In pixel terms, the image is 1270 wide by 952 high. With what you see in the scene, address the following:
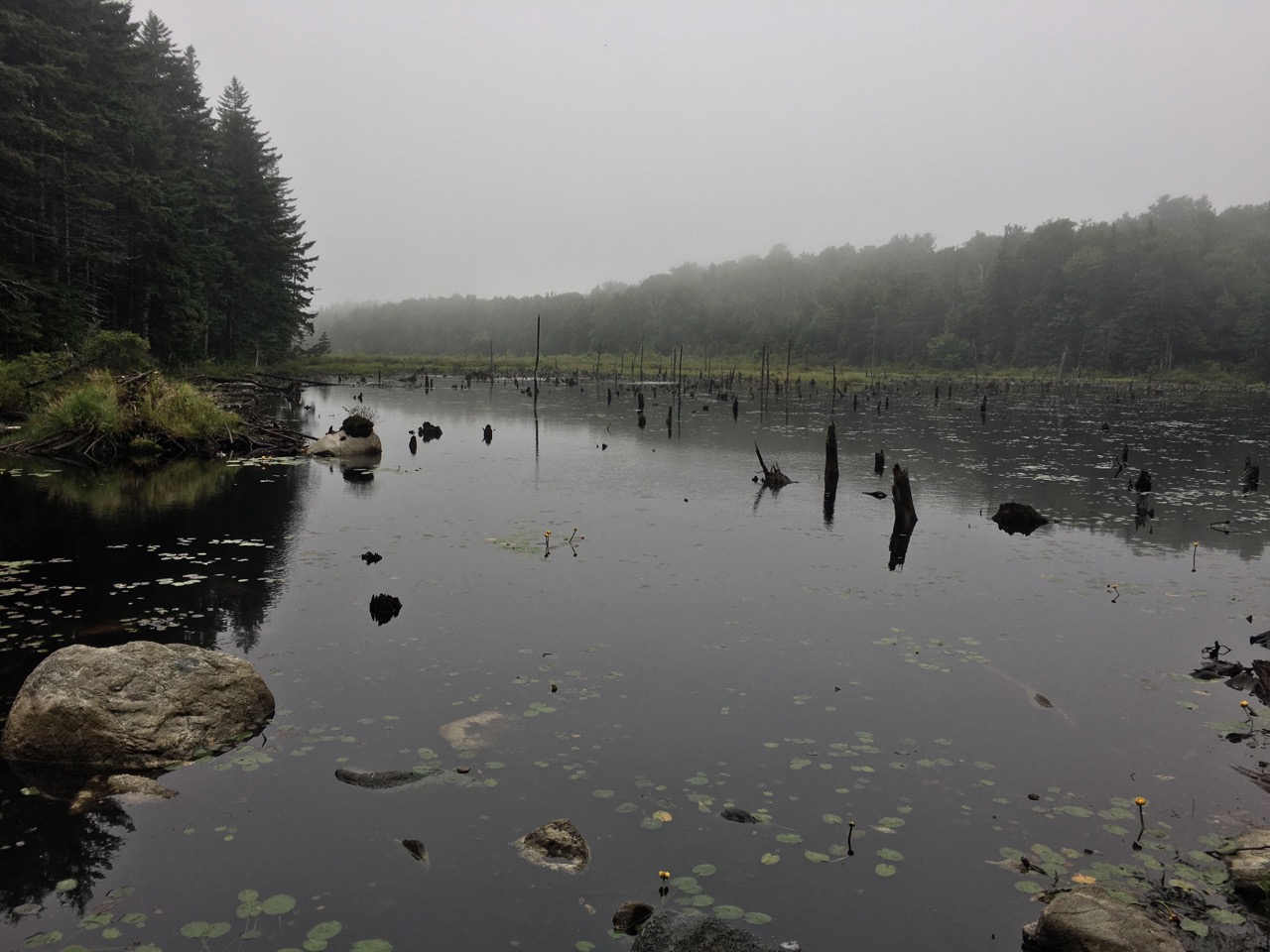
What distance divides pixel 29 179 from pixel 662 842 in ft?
127

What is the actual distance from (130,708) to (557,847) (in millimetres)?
4322

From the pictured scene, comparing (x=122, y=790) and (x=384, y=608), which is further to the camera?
(x=384, y=608)

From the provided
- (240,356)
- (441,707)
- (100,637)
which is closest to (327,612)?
(100,637)

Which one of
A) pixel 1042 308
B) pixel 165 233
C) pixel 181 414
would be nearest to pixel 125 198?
pixel 165 233

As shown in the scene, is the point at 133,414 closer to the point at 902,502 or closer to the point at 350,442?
the point at 350,442

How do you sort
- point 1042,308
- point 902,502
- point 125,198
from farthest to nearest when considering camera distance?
point 1042,308 → point 125,198 → point 902,502

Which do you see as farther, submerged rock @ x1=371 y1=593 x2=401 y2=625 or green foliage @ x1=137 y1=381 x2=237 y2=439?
green foliage @ x1=137 y1=381 x2=237 y2=439

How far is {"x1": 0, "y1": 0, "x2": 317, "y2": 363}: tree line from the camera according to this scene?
31375 mm

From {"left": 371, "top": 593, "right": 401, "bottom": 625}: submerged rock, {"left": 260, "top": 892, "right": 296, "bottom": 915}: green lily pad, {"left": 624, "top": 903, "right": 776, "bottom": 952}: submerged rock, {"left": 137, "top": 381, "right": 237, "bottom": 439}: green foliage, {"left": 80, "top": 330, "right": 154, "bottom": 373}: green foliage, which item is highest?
{"left": 80, "top": 330, "right": 154, "bottom": 373}: green foliage

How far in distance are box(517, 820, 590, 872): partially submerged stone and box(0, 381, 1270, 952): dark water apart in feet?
0.48

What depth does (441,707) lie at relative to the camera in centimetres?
861

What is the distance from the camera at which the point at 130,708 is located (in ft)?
24.4

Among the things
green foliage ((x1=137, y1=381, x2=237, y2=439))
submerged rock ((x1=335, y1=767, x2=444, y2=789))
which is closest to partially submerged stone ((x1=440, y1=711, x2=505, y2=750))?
submerged rock ((x1=335, y1=767, x2=444, y2=789))

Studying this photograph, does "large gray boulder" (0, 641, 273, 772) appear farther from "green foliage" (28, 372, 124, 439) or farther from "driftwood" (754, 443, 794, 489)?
"green foliage" (28, 372, 124, 439)
